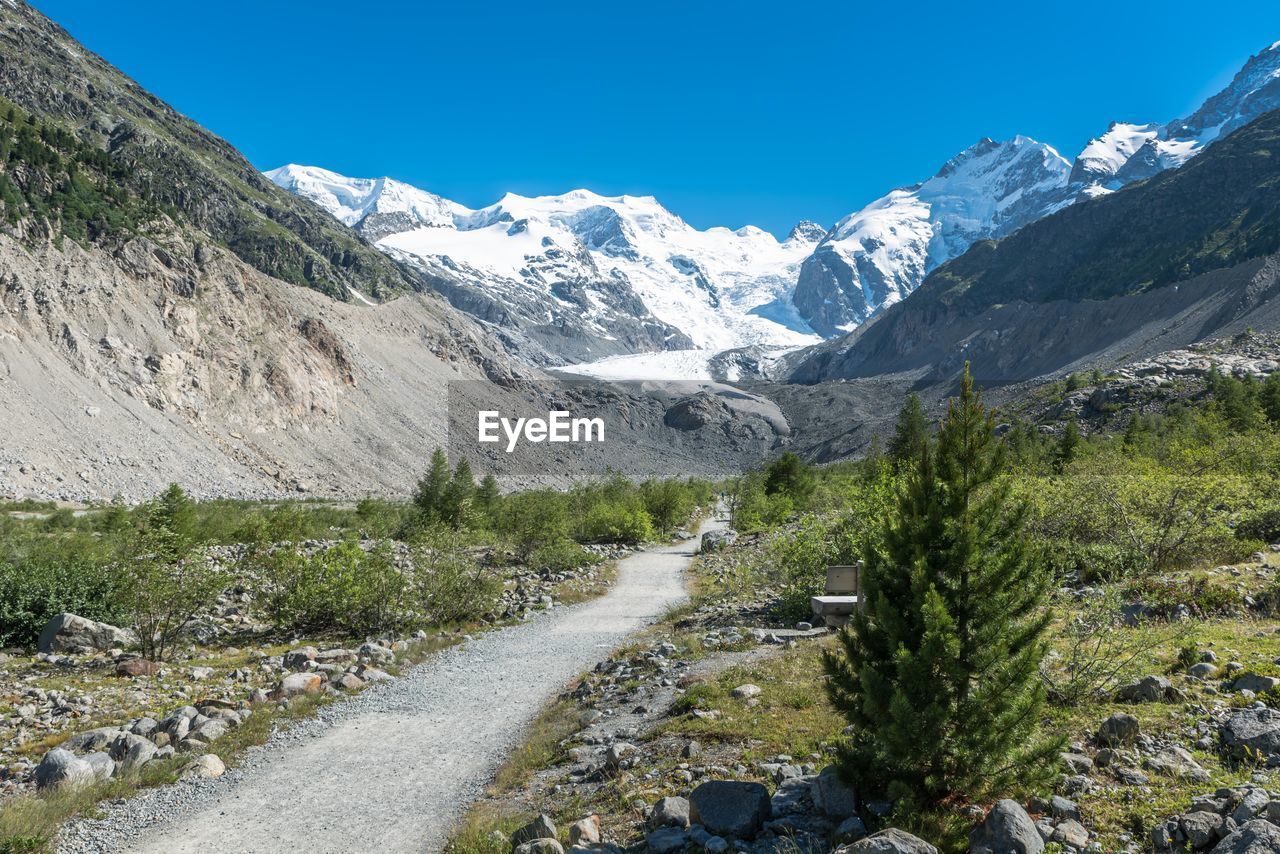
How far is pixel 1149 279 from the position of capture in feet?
489

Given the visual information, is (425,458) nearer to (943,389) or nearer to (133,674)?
(133,674)

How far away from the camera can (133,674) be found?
1402 cm

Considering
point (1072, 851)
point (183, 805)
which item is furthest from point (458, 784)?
point (1072, 851)

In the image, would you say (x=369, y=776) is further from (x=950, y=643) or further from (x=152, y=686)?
(x=950, y=643)

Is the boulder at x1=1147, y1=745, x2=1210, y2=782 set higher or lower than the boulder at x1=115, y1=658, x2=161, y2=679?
higher

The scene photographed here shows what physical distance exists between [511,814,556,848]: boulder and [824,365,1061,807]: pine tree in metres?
2.98

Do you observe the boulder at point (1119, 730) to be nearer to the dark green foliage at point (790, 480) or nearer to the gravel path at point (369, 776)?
the gravel path at point (369, 776)

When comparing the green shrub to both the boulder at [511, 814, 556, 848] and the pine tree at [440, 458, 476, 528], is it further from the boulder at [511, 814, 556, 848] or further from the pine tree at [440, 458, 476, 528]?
the boulder at [511, 814, 556, 848]

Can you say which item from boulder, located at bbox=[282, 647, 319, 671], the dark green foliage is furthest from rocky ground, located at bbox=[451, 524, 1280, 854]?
the dark green foliage

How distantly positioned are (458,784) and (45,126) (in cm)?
10873

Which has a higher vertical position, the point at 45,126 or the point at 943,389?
the point at 45,126

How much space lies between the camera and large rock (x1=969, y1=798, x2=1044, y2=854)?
221 inches

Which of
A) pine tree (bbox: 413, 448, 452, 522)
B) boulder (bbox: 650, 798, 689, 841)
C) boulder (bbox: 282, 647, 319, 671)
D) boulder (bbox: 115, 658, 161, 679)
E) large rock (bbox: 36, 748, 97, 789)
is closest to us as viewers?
boulder (bbox: 650, 798, 689, 841)

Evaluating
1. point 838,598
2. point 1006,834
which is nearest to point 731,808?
point 1006,834
